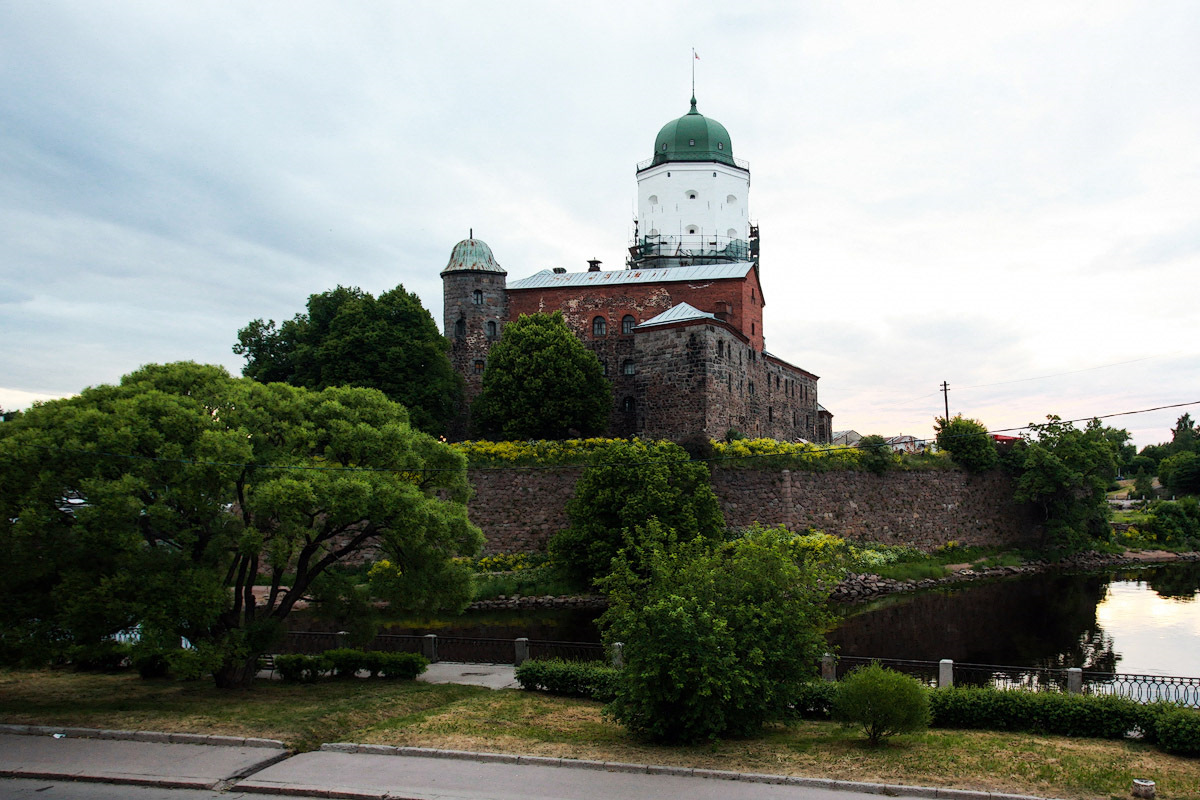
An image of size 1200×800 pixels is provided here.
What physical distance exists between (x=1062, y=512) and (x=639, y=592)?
37.7m

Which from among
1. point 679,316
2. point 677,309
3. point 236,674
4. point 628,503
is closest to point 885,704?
point 236,674

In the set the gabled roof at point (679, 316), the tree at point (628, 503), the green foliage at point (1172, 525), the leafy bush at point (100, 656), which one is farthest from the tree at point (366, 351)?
the green foliage at point (1172, 525)

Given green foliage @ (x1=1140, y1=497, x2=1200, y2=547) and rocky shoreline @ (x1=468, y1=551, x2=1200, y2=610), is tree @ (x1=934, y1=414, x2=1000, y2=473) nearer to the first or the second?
rocky shoreline @ (x1=468, y1=551, x2=1200, y2=610)

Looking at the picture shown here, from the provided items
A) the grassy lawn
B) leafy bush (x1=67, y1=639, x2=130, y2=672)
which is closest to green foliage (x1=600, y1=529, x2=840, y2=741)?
the grassy lawn

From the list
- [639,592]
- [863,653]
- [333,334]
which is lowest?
[863,653]

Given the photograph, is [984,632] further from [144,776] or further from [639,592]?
[144,776]

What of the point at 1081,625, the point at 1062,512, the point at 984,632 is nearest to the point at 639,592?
the point at 984,632

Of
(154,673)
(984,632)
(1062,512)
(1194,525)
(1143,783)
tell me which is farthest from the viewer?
(1194,525)

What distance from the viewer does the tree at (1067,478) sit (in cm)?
4369

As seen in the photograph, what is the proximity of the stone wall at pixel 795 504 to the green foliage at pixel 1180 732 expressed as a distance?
24652 millimetres

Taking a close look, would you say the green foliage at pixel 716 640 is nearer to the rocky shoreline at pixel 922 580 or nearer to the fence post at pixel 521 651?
the fence post at pixel 521 651

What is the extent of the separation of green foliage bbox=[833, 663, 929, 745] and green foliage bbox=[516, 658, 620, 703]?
4518 millimetres

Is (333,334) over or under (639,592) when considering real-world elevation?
over

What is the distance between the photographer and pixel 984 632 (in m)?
26.1
